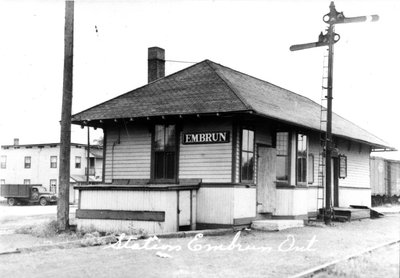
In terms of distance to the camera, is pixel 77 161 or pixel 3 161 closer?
pixel 77 161

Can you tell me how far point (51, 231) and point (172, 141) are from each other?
4441mm

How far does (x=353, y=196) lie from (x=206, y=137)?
1098 cm

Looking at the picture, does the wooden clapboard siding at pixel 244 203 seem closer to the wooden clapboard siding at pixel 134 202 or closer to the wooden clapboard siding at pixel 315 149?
the wooden clapboard siding at pixel 134 202

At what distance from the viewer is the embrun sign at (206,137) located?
14748 millimetres

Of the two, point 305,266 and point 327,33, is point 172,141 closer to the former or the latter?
point 327,33

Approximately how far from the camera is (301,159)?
17.6 m

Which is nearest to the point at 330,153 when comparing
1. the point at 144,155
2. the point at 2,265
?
the point at 144,155

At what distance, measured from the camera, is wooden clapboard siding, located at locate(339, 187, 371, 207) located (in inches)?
870

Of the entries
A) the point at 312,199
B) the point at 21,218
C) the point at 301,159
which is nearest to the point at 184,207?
the point at 301,159

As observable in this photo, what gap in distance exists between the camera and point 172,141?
15.8m

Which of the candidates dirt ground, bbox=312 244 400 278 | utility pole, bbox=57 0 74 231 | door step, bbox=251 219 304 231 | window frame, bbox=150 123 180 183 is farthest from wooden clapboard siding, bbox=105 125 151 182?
dirt ground, bbox=312 244 400 278

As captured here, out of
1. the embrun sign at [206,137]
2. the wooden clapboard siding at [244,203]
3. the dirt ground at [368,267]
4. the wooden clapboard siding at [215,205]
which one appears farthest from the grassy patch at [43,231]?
the dirt ground at [368,267]

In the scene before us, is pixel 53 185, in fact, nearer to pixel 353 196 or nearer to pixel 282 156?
pixel 353 196

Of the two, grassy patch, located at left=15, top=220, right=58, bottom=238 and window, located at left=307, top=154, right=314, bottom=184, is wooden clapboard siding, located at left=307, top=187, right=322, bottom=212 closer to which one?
window, located at left=307, top=154, right=314, bottom=184
